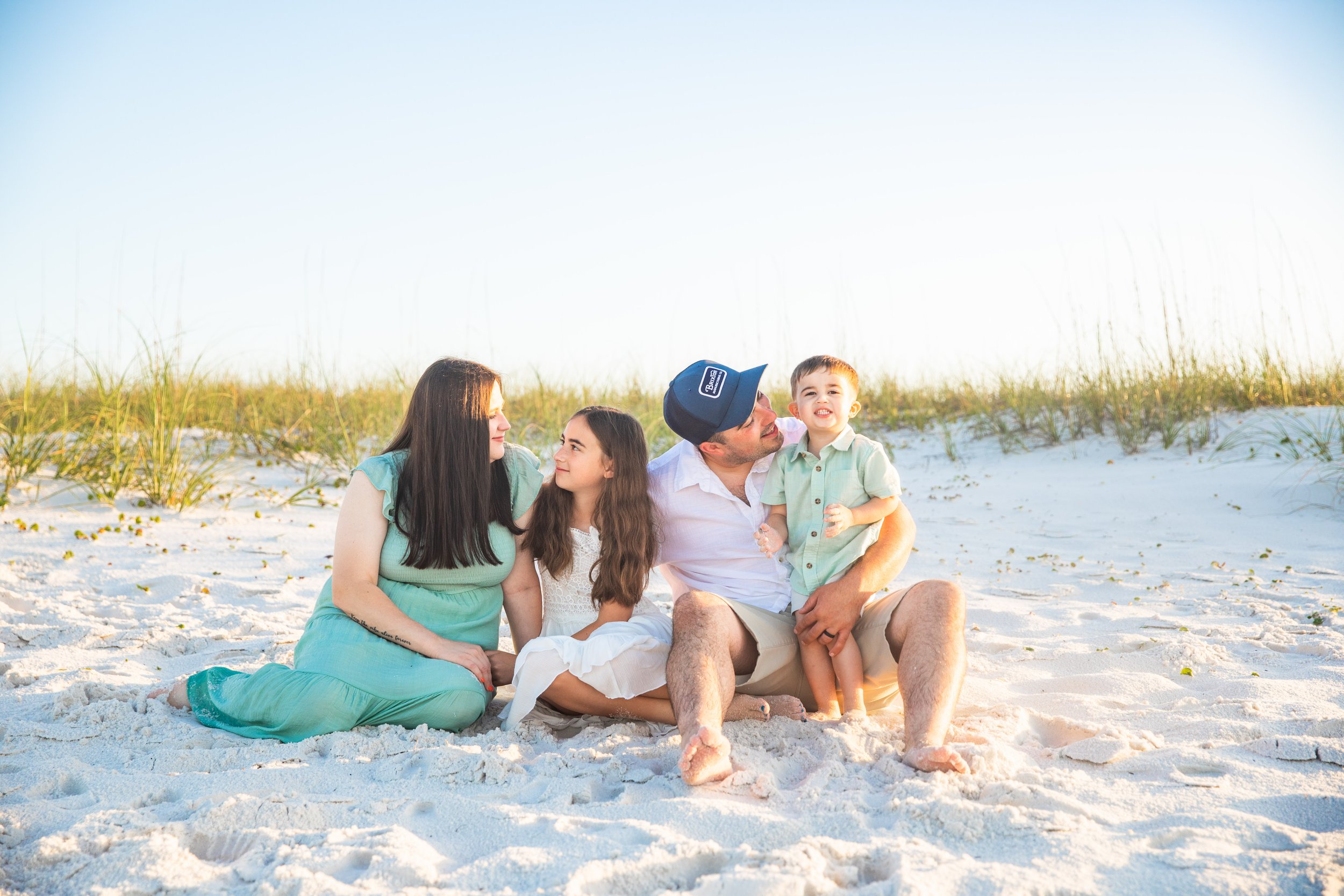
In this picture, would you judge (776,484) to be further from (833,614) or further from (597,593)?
(597,593)

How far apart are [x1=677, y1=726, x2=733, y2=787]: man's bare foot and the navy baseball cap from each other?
105 centimetres

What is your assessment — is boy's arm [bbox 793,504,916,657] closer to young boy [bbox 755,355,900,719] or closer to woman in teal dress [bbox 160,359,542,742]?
young boy [bbox 755,355,900,719]

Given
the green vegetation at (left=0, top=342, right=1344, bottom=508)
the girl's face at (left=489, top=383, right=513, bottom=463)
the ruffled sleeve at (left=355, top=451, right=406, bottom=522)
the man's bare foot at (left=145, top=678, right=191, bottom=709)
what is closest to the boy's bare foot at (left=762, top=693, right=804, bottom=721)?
the girl's face at (left=489, top=383, right=513, bottom=463)

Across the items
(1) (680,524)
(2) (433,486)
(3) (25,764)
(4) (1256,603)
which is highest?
(2) (433,486)

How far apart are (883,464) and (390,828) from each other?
177cm

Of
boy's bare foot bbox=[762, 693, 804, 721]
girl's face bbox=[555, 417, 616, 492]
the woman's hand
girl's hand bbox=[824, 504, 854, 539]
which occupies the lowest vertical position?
boy's bare foot bbox=[762, 693, 804, 721]

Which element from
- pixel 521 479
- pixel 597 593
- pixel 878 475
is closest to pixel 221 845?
pixel 597 593

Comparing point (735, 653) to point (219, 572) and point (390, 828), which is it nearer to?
point (390, 828)

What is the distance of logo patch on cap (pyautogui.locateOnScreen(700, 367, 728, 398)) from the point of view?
2986 millimetres

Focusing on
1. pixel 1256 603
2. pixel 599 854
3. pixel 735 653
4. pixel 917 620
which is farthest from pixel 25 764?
pixel 1256 603

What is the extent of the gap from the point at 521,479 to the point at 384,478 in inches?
17.3

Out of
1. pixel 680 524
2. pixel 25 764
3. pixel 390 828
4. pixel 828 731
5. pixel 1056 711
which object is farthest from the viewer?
pixel 680 524

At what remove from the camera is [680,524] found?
308 cm

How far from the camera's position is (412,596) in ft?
9.38
